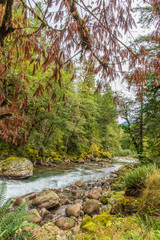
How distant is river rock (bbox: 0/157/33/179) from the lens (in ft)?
17.9

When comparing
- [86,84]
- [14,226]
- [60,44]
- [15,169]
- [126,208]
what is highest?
[86,84]

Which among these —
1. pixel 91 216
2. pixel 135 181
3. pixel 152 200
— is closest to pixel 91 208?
pixel 91 216

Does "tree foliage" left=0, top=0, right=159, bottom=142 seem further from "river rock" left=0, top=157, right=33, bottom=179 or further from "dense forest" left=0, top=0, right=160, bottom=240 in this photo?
"river rock" left=0, top=157, right=33, bottom=179

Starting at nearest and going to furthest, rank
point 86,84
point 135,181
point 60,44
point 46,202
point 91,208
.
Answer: point 60,44 → point 135,181 → point 91,208 → point 46,202 → point 86,84

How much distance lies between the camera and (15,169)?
18.4ft

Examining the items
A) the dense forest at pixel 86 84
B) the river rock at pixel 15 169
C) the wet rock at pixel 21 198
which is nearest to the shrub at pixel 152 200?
the dense forest at pixel 86 84

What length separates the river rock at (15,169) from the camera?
547 centimetres

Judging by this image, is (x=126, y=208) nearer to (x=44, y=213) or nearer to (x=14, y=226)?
(x=44, y=213)

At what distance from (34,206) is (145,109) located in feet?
19.5

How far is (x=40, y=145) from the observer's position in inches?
350

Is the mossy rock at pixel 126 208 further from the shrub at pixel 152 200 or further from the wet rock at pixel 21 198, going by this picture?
the wet rock at pixel 21 198


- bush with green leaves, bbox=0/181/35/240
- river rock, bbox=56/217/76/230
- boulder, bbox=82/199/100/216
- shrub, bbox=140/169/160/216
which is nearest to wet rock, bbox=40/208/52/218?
river rock, bbox=56/217/76/230

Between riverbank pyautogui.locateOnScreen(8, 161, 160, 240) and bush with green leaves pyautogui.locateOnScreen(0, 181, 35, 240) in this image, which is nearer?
bush with green leaves pyautogui.locateOnScreen(0, 181, 35, 240)

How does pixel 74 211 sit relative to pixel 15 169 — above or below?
below
